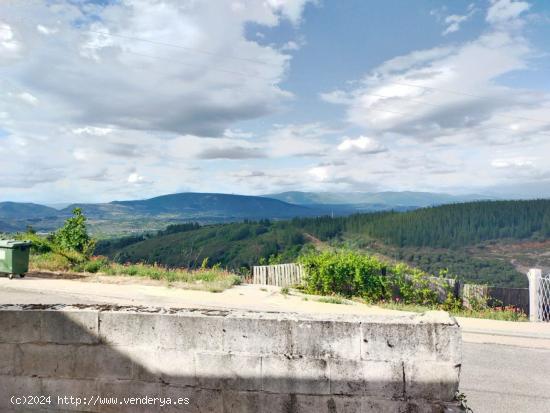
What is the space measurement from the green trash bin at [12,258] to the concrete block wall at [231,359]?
12044mm

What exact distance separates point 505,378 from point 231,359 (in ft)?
16.3

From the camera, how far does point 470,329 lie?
33.1ft

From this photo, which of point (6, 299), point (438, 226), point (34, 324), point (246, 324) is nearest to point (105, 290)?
point (6, 299)

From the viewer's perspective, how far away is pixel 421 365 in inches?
144

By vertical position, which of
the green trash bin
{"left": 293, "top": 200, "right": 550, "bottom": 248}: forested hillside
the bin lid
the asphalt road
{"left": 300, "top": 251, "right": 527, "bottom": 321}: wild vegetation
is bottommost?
the asphalt road

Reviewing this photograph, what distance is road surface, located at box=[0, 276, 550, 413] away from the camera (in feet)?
19.1

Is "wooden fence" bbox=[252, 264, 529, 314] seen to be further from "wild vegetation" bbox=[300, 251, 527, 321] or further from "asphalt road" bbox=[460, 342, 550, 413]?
"asphalt road" bbox=[460, 342, 550, 413]

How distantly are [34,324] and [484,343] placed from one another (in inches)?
326

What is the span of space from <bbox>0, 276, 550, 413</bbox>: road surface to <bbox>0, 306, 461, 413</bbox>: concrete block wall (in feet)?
7.80

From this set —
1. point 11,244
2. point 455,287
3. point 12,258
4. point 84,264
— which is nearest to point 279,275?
point 455,287

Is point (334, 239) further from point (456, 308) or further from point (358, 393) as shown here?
point (358, 393)

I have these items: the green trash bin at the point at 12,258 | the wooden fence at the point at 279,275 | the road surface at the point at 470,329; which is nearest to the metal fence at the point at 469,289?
the wooden fence at the point at 279,275

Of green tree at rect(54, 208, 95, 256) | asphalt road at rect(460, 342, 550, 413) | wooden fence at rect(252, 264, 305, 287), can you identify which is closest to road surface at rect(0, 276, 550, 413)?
asphalt road at rect(460, 342, 550, 413)

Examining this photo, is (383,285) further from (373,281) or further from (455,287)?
(455,287)
